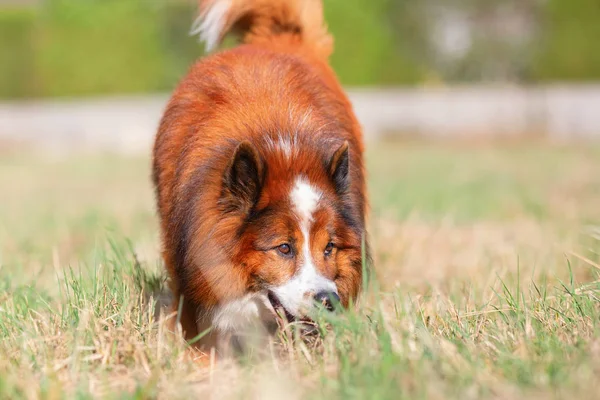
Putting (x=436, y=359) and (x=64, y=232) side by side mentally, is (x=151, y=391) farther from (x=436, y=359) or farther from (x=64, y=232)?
(x=64, y=232)

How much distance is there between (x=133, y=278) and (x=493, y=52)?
1902 centimetres

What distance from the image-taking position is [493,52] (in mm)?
21953

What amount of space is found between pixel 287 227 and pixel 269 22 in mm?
2589

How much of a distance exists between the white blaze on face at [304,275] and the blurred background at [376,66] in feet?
56.6

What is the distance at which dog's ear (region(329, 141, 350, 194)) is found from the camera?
13.8ft

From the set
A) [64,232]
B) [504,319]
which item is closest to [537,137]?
[64,232]

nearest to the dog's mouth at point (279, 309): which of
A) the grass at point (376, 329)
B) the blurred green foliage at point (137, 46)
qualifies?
the grass at point (376, 329)

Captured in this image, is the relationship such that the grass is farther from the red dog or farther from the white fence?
the white fence

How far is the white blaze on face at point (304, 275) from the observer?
3990 mm

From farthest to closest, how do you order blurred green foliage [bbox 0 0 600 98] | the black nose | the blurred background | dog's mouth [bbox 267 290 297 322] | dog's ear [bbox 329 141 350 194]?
blurred green foliage [bbox 0 0 600 98]
the blurred background
dog's ear [bbox 329 141 350 194]
dog's mouth [bbox 267 290 297 322]
the black nose

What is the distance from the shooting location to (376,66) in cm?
2227

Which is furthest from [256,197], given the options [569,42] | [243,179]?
[569,42]

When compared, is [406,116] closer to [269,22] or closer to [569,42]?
[569,42]

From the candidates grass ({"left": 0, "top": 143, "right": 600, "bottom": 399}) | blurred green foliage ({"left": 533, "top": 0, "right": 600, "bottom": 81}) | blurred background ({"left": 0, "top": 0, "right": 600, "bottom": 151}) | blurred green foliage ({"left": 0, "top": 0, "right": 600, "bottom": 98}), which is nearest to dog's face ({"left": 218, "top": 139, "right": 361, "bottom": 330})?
grass ({"left": 0, "top": 143, "right": 600, "bottom": 399})
